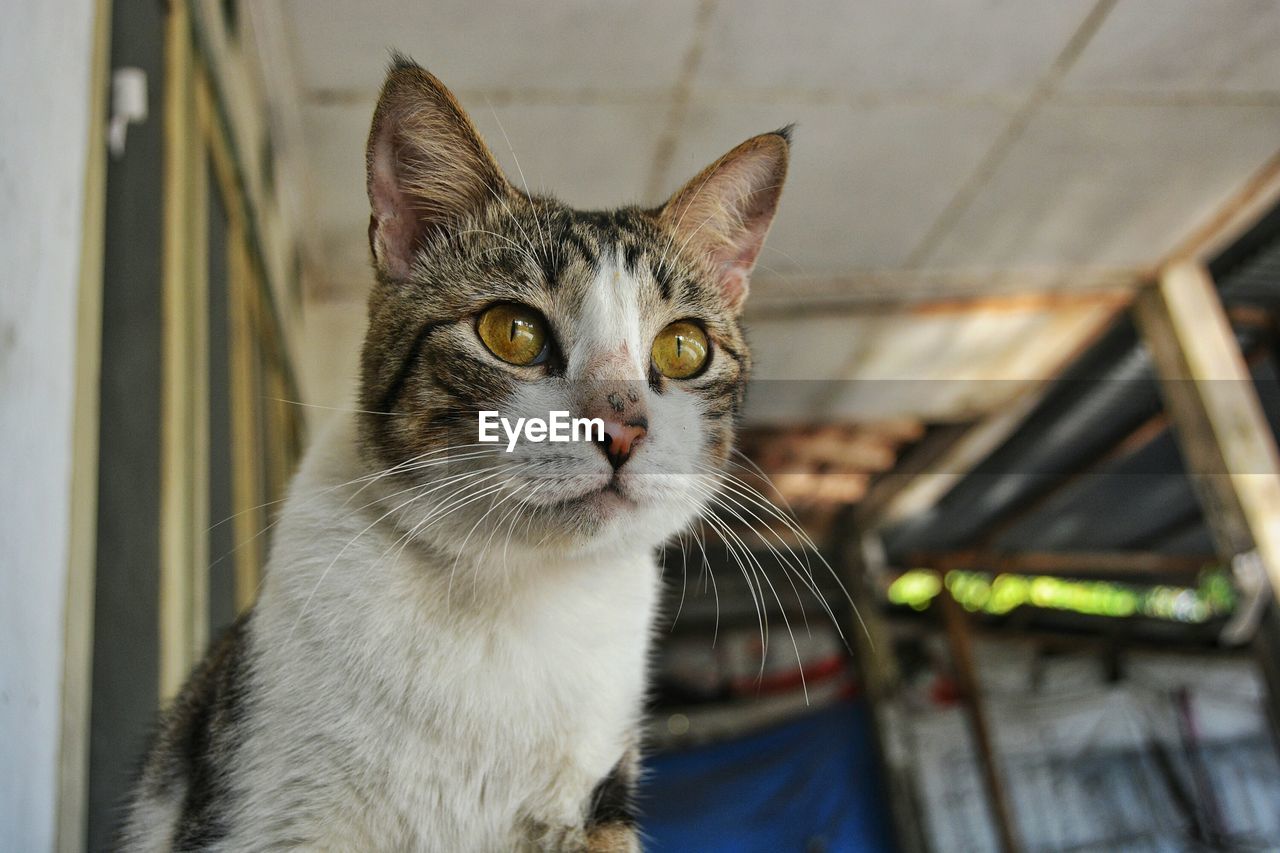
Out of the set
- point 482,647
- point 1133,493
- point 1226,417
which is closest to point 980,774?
point 1133,493

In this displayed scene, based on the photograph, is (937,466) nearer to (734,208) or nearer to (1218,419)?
(1218,419)

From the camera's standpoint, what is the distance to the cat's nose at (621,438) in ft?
2.02

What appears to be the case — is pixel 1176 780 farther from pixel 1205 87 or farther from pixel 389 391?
pixel 389 391

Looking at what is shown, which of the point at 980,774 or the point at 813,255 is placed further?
the point at 980,774

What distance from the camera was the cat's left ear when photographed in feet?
2.37

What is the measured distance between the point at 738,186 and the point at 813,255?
8.32 ft

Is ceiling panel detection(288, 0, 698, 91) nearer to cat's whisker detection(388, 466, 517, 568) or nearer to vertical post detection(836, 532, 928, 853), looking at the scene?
cat's whisker detection(388, 466, 517, 568)

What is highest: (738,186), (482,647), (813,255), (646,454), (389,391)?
(813,255)

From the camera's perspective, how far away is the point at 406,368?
755 millimetres

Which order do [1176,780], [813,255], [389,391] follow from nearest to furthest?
[389,391] < [813,255] < [1176,780]

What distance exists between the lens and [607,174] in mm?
2771

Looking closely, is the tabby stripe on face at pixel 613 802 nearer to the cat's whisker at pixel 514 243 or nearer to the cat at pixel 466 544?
the cat at pixel 466 544

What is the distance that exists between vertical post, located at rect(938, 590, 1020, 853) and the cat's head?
5236 mm

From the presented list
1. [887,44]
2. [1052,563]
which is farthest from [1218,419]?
[1052,563]
